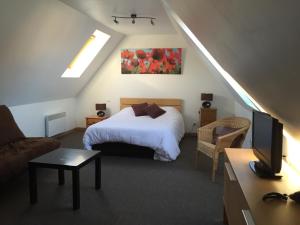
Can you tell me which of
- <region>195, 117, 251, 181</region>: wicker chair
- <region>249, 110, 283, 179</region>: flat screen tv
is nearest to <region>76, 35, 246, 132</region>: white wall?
<region>195, 117, 251, 181</region>: wicker chair

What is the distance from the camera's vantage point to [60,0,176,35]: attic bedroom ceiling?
3889 mm

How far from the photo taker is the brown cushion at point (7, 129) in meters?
3.91

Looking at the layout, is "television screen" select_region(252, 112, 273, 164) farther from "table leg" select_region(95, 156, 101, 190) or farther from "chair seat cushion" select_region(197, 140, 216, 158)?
"table leg" select_region(95, 156, 101, 190)

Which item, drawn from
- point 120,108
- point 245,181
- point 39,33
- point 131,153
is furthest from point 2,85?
point 245,181

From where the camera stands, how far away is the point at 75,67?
6.48m

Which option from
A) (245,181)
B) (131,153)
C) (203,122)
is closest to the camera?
(245,181)

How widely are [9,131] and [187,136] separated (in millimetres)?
3847

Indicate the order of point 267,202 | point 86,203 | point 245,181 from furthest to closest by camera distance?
point 86,203 → point 245,181 → point 267,202

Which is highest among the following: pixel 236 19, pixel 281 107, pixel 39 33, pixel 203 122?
pixel 39 33

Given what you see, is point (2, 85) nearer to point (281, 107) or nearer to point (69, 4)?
point (69, 4)

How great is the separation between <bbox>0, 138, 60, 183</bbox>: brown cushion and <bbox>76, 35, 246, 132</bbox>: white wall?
9.23ft

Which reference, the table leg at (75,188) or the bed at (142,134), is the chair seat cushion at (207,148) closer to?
the bed at (142,134)

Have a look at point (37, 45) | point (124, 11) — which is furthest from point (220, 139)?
point (37, 45)

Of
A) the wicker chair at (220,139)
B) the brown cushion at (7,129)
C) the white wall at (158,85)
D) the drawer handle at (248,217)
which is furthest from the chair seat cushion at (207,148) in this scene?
the brown cushion at (7,129)
